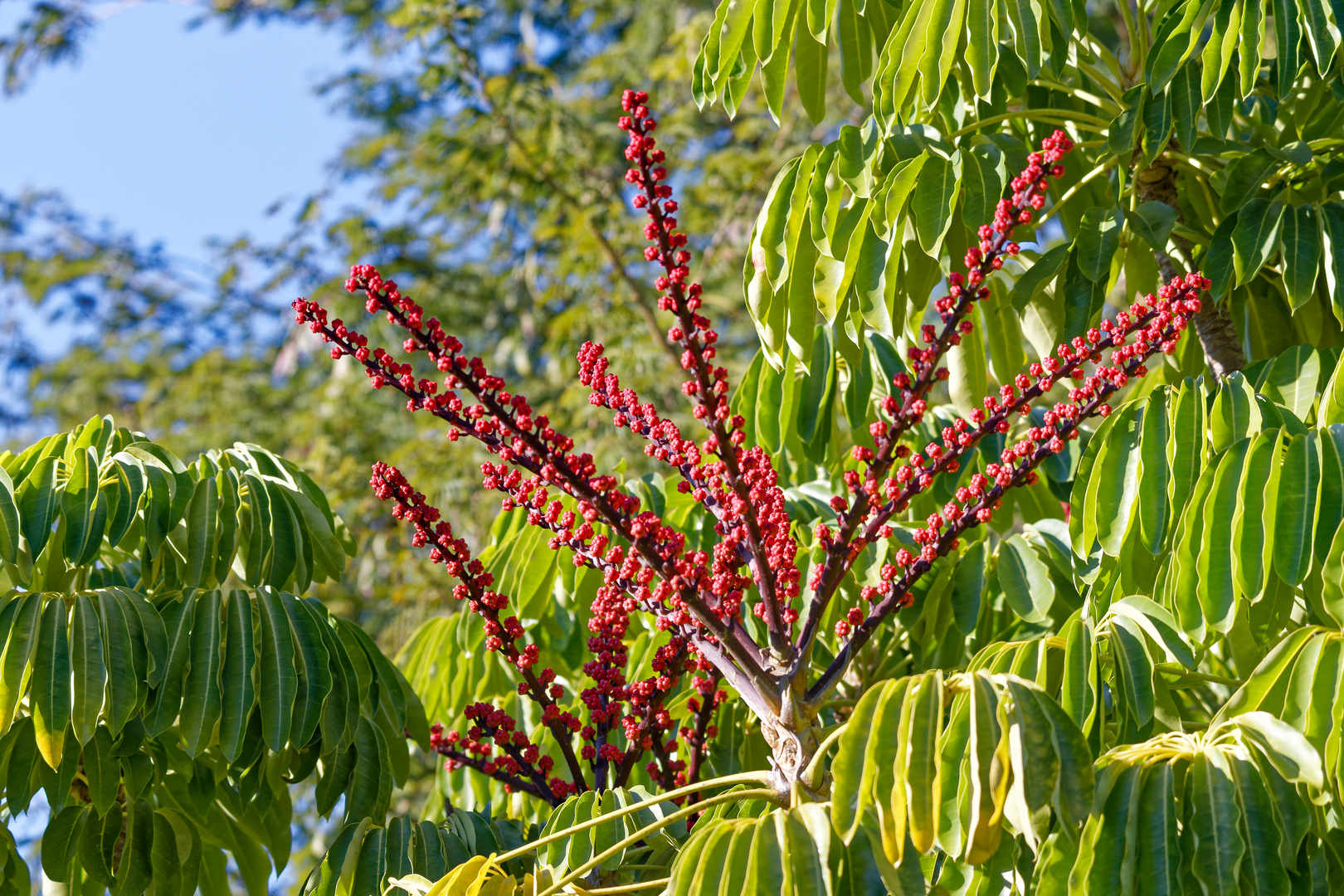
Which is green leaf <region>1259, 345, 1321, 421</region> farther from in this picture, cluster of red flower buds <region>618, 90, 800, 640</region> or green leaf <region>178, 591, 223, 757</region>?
green leaf <region>178, 591, 223, 757</region>

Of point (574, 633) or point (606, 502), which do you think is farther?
point (574, 633)

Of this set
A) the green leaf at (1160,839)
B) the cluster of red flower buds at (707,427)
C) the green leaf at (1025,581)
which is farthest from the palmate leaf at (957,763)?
the green leaf at (1025,581)

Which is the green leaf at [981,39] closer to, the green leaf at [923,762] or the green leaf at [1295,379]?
the green leaf at [1295,379]

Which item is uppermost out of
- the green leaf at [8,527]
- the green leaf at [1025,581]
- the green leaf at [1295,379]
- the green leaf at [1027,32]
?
the green leaf at [1027,32]

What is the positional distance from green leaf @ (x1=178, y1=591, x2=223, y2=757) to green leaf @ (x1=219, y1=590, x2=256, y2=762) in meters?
0.01

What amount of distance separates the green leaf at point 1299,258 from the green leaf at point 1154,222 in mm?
182

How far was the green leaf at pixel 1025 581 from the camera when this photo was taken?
214cm

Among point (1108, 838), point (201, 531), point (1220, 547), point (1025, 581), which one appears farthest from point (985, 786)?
point (201, 531)

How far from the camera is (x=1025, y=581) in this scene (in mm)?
2195

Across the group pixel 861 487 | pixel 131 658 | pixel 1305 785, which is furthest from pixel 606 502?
pixel 1305 785

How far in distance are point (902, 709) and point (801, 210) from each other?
99cm

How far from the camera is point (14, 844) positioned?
2.04 m

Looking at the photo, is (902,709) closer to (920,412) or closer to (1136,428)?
(920,412)

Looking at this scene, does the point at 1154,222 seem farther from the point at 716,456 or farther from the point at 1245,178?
the point at 716,456
